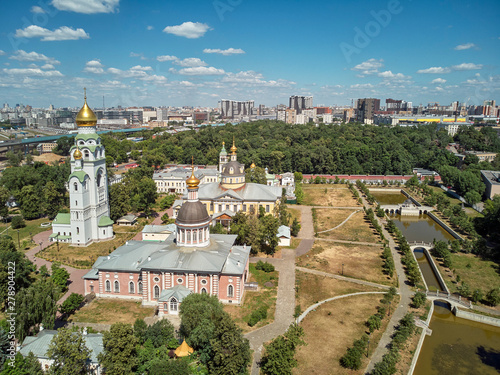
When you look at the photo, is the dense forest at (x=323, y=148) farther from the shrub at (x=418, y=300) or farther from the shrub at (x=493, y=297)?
the shrub at (x=418, y=300)

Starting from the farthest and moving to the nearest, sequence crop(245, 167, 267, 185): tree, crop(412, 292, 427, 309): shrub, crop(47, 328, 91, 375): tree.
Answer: crop(245, 167, 267, 185): tree
crop(412, 292, 427, 309): shrub
crop(47, 328, 91, 375): tree

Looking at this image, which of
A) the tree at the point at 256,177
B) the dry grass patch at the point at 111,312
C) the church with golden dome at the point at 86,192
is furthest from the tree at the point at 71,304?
the tree at the point at 256,177

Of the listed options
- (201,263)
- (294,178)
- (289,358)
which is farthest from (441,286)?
(294,178)

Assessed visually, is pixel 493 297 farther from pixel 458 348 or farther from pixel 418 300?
pixel 458 348

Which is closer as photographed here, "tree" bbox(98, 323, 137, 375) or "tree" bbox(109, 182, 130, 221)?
"tree" bbox(98, 323, 137, 375)

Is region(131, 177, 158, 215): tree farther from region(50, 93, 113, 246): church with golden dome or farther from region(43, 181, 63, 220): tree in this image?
region(43, 181, 63, 220): tree

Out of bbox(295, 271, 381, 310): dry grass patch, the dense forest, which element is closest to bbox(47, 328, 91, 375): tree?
bbox(295, 271, 381, 310): dry grass patch
